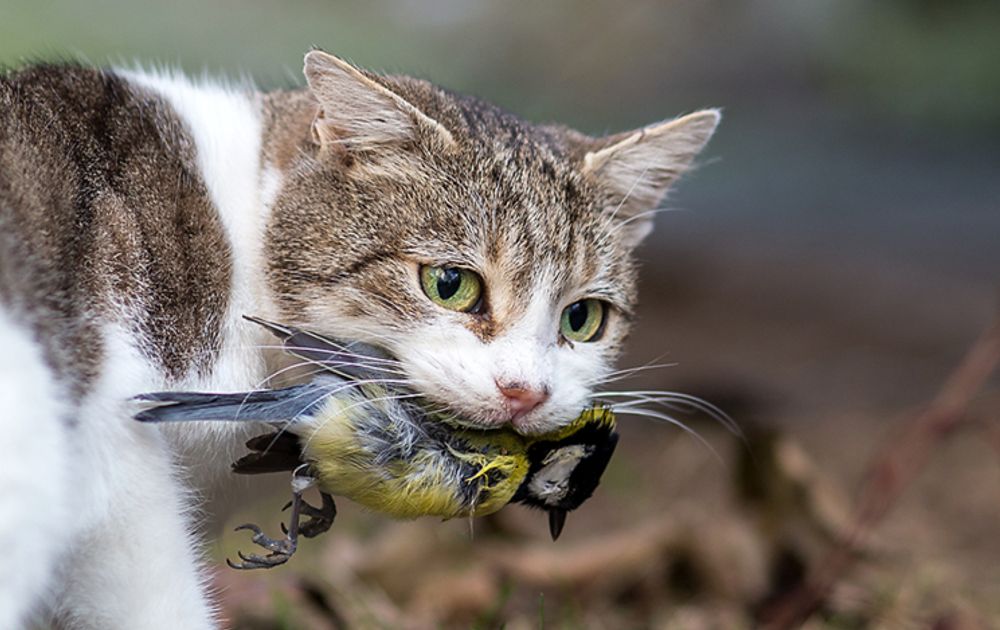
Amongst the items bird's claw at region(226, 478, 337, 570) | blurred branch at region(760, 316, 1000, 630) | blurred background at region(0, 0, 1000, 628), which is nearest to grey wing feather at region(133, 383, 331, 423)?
bird's claw at region(226, 478, 337, 570)

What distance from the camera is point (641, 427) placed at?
16.2 ft

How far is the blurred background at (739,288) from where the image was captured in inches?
123

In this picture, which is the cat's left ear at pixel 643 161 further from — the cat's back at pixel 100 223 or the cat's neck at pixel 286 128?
the cat's back at pixel 100 223

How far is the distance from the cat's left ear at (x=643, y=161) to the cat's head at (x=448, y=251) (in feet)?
0.15

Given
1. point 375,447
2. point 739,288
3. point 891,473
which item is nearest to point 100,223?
point 375,447

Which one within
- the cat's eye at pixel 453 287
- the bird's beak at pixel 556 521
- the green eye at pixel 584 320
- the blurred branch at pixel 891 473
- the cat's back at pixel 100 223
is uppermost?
the cat's back at pixel 100 223

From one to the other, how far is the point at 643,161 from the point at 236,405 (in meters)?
1.09

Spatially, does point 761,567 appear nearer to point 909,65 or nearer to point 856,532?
point 856,532

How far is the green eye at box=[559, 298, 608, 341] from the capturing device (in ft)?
7.48

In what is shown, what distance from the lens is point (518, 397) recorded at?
1.95 meters

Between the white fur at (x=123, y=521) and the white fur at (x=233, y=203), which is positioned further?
the white fur at (x=233, y=203)

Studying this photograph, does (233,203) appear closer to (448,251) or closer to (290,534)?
(448,251)

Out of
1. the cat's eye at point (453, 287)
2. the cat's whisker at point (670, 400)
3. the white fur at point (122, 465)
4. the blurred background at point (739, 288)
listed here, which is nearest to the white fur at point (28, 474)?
the white fur at point (122, 465)

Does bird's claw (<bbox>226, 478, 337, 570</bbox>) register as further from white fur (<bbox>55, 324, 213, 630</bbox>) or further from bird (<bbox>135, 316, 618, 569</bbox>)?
white fur (<bbox>55, 324, 213, 630</bbox>)
